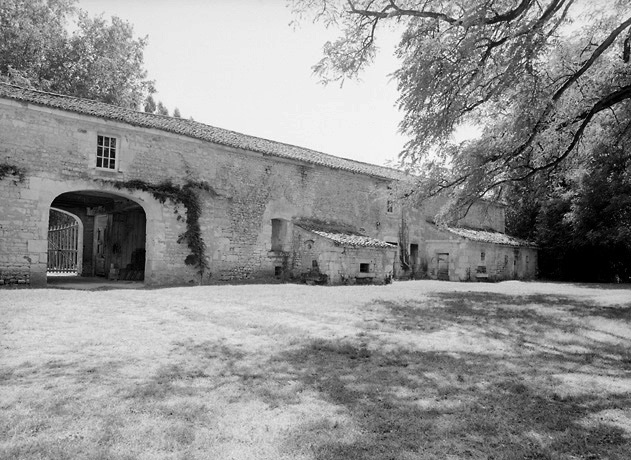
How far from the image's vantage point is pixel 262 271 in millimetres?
17156

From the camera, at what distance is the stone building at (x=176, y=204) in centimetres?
1252

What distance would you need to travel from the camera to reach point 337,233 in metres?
18.4

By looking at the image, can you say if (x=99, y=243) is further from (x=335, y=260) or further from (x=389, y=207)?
(x=389, y=207)

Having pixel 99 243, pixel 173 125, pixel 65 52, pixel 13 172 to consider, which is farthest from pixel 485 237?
pixel 65 52

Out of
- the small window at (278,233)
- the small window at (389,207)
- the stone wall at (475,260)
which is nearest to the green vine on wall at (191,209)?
the small window at (278,233)

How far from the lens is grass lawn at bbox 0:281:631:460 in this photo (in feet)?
9.23

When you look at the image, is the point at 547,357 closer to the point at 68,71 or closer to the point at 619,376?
the point at 619,376

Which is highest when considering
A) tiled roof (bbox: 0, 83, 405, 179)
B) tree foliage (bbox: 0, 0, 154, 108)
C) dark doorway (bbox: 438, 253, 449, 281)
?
tree foliage (bbox: 0, 0, 154, 108)

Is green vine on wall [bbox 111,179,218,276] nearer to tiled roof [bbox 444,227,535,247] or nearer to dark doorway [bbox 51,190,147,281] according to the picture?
dark doorway [bbox 51,190,147,281]

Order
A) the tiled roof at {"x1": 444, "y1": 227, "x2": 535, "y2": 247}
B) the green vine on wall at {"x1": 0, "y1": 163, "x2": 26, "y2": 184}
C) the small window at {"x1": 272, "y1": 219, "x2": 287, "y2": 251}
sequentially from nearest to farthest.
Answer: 1. the green vine on wall at {"x1": 0, "y1": 163, "x2": 26, "y2": 184}
2. the small window at {"x1": 272, "y1": 219, "x2": 287, "y2": 251}
3. the tiled roof at {"x1": 444, "y1": 227, "x2": 535, "y2": 247}

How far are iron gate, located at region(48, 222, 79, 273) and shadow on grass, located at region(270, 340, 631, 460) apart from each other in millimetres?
20139

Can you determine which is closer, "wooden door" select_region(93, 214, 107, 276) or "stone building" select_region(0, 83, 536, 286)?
"stone building" select_region(0, 83, 536, 286)

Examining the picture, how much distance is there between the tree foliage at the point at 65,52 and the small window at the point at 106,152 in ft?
36.0

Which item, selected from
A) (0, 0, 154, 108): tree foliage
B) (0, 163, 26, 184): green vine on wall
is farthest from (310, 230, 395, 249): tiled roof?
(0, 0, 154, 108): tree foliage
